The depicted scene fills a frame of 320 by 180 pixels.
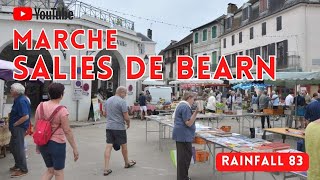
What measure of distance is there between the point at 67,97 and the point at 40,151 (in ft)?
43.5

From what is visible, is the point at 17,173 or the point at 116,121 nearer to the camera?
the point at 17,173

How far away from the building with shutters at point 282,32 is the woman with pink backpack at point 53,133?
26.7 metres

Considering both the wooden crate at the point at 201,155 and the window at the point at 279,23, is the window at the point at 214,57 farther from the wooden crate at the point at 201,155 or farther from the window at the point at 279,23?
the wooden crate at the point at 201,155

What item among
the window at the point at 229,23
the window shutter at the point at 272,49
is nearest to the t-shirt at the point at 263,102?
the window shutter at the point at 272,49

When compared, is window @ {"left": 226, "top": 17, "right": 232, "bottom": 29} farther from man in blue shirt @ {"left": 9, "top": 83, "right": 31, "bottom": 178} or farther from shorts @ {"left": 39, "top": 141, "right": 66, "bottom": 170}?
shorts @ {"left": 39, "top": 141, "right": 66, "bottom": 170}

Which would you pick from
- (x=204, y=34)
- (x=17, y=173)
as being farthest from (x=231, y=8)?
(x=17, y=173)

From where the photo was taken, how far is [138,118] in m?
22.1

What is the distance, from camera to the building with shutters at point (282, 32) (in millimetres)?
29234

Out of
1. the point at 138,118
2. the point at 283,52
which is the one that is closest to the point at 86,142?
the point at 138,118

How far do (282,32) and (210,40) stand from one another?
15843 mm

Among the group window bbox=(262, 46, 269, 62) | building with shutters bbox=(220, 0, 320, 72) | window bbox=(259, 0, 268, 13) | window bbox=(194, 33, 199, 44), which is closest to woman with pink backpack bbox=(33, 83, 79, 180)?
building with shutters bbox=(220, 0, 320, 72)

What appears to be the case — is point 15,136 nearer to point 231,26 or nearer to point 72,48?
point 72,48

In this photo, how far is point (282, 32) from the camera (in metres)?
31.3

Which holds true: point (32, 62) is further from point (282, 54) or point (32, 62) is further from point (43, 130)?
point (43, 130)
